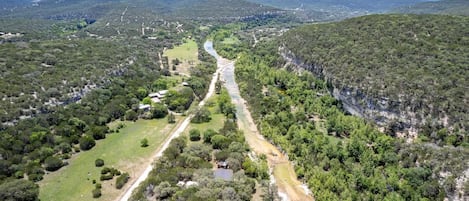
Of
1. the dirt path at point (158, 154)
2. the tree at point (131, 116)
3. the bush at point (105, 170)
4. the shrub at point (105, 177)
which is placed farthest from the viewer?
the tree at point (131, 116)

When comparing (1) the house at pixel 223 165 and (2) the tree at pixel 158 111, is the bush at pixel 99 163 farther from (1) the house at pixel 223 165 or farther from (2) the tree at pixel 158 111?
(2) the tree at pixel 158 111

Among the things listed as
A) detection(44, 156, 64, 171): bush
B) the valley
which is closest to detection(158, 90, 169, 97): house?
the valley

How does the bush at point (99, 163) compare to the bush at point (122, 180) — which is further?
the bush at point (99, 163)

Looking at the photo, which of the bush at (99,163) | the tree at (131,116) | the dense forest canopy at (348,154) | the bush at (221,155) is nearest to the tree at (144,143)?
the bush at (99,163)

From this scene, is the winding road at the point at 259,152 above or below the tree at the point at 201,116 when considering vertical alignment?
below

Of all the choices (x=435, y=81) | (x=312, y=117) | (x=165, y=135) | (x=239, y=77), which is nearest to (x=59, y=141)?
(x=165, y=135)

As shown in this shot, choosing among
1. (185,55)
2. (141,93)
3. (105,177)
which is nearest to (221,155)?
(105,177)

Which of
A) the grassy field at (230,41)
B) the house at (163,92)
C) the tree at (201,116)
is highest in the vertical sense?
the grassy field at (230,41)
